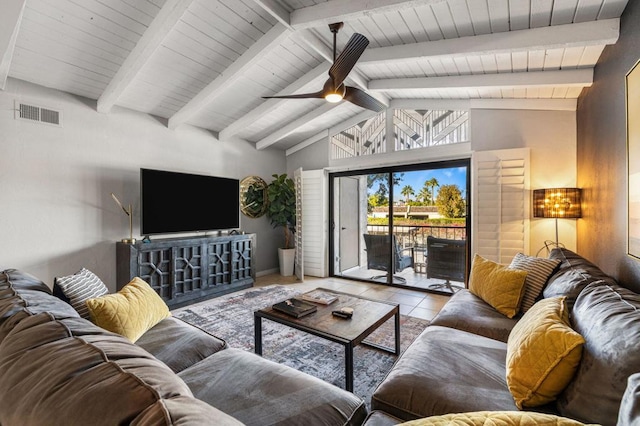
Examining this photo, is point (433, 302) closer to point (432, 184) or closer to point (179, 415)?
point (432, 184)

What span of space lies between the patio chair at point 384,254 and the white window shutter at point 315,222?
→ 824 millimetres

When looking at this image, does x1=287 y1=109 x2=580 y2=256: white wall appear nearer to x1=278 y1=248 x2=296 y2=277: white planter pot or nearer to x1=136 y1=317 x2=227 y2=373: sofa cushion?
x1=278 y1=248 x2=296 y2=277: white planter pot

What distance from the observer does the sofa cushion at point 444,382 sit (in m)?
1.20

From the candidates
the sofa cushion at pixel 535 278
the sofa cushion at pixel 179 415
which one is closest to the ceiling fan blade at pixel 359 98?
the sofa cushion at pixel 535 278

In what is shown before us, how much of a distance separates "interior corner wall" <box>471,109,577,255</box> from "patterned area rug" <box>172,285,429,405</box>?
6.35 ft

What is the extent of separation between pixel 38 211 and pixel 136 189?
99cm

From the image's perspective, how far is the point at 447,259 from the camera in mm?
4090

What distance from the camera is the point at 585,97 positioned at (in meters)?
2.95

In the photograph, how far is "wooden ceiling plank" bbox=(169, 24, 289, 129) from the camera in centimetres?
270

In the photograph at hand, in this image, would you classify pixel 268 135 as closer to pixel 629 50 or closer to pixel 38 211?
pixel 38 211

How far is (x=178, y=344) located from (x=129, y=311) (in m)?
0.36

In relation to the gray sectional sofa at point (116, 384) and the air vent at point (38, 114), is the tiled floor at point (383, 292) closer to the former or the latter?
the gray sectional sofa at point (116, 384)

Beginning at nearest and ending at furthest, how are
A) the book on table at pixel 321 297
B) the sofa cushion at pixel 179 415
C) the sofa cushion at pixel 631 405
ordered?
1. the sofa cushion at pixel 179 415
2. the sofa cushion at pixel 631 405
3. the book on table at pixel 321 297

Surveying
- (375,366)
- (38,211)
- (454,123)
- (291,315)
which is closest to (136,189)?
(38,211)
